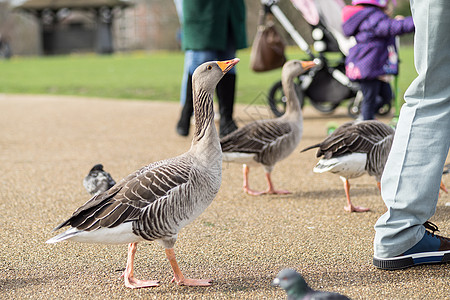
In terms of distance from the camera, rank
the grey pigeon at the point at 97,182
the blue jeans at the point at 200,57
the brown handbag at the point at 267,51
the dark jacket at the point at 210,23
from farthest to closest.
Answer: the brown handbag at the point at 267,51 → the blue jeans at the point at 200,57 → the dark jacket at the point at 210,23 → the grey pigeon at the point at 97,182

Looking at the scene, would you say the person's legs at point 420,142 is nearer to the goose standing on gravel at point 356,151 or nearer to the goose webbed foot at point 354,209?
the goose standing on gravel at point 356,151

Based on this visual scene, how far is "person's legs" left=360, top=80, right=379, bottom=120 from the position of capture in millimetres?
6617

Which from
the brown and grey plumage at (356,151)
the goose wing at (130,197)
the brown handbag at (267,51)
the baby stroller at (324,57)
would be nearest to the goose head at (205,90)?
the goose wing at (130,197)

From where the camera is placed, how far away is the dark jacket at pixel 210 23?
22.1 feet

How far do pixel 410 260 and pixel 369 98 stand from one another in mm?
3754

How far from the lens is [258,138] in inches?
191

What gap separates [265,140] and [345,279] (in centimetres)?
193

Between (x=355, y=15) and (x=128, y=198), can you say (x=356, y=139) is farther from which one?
(x=355, y=15)

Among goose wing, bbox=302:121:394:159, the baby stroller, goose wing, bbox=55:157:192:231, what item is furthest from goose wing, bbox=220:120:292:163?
the baby stroller

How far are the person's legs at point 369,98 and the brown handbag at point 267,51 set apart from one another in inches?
68.2

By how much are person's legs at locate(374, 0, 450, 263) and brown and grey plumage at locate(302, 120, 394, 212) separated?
3.64 ft

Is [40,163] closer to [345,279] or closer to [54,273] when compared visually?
[54,273]

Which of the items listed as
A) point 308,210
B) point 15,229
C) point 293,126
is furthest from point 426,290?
point 15,229

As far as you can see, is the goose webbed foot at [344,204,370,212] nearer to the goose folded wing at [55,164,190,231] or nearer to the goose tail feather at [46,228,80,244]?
the goose folded wing at [55,164,190,231]
